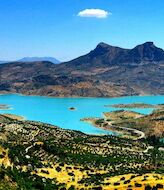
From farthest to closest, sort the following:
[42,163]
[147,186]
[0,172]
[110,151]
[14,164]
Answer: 1. [110,151]
2. [42,163]
3. [14,164]
4. [147,186]
5. [0,172]

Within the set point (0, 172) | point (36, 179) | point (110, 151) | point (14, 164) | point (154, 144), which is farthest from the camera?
point (154, 144)

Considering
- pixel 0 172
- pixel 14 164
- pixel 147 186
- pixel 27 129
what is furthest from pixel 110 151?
pixel 0 172

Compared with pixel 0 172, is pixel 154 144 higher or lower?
lower

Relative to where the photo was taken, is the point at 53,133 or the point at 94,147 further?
the point at 53,133

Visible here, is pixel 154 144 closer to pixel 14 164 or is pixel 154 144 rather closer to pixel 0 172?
pixel 14 164

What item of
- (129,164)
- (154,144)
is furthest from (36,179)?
(154,144)

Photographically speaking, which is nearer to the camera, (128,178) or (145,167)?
(128,178)

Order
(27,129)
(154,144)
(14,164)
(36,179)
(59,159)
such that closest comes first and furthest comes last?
(36,179) < (14,164) < (59,159) < (27,129) < (154,144)

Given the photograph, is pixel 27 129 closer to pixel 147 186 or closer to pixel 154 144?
pixel 154 144

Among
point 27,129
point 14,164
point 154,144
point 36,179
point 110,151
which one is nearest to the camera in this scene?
point 36,179
